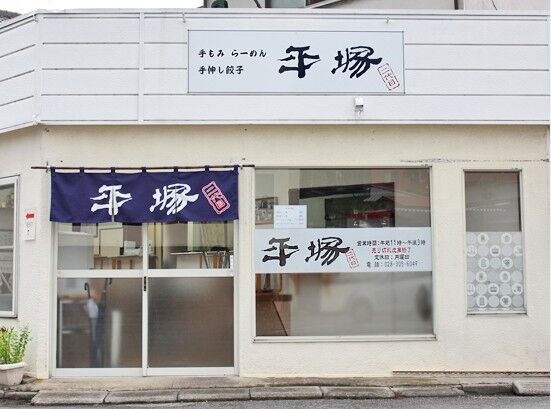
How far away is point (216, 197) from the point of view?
9406 mm

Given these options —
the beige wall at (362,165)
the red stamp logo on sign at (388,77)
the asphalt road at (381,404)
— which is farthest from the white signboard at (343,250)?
the red stamp logo on sign at (388,77)

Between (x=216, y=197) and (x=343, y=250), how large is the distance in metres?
1.91

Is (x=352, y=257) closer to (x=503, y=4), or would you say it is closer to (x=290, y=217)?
(x=290, y=217)

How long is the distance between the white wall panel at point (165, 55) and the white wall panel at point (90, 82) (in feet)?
0.87

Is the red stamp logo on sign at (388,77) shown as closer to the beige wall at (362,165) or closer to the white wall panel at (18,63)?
the beige wall at (362,165)

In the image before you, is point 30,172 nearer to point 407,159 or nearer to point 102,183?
point 102,183

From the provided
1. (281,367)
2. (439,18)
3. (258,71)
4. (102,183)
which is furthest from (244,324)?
(439,18)

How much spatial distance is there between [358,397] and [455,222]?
2847 mm

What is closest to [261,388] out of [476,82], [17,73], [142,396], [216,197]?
[142,396]

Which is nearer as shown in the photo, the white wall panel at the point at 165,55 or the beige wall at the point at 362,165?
the beige wall at the point at 362,165

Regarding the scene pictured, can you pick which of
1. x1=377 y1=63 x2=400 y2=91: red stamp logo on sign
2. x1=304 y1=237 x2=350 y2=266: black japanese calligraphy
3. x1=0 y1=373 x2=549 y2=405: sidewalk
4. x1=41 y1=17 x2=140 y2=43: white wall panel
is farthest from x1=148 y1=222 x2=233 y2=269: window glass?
x1=377 y1=63 x2=400 y2=91: red stamp logo on sign

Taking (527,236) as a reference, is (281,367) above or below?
below

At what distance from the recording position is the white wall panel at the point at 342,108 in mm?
9406

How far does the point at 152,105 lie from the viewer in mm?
9398
